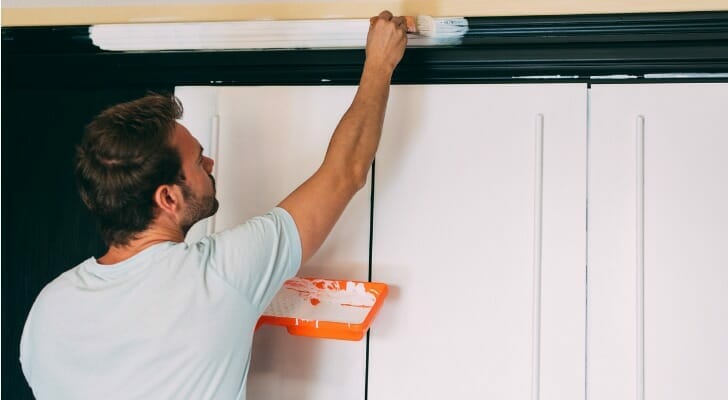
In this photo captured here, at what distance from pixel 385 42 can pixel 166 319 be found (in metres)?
0.59

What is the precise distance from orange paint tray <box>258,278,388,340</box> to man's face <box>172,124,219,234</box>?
0.74ft

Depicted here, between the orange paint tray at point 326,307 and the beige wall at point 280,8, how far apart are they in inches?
20.6

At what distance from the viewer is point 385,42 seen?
3.51 feet

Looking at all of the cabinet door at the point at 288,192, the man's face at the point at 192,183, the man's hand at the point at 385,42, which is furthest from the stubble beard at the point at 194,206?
the man's hand at the point at 385,42

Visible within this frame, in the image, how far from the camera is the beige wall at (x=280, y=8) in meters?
1.09

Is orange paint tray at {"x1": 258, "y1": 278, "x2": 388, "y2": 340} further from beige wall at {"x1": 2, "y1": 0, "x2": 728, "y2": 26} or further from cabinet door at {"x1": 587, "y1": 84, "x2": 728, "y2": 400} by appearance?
beige wall at {"x1": 2, "y1": 0, "x2": 728, "y2": 26}

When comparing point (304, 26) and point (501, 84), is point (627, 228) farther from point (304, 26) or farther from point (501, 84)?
point (304, 26)

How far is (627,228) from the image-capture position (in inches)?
43.5

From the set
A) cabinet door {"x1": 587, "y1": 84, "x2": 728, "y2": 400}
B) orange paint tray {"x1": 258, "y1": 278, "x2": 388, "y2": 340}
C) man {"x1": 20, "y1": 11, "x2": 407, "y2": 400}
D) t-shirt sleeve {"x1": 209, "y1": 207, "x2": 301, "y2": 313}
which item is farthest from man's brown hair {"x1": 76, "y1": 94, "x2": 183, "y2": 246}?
cabinet door {"x1": 587, "y1": 84, "x2": 728, "y2": 400}

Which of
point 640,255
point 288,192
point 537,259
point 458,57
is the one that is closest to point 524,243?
point 537,259

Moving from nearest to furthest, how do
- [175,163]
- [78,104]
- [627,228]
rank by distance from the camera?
[175,163], [627,228], [78,104]

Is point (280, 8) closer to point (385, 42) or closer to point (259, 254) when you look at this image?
point (385, 42)

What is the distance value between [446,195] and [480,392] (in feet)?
1.24

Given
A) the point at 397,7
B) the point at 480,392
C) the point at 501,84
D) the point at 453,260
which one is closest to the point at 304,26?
the point at 397,7
